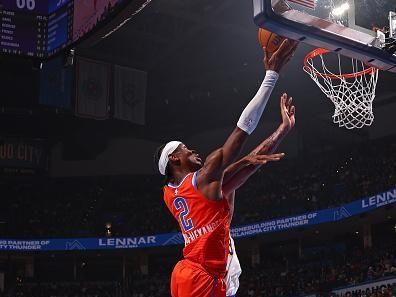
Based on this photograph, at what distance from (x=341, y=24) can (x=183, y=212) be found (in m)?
2.66

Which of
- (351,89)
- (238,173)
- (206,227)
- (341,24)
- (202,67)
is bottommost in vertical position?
(206,227)

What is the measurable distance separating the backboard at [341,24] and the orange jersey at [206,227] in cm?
152

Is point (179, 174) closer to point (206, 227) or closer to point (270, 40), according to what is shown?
point (206, 227)

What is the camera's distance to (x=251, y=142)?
89.8 feet

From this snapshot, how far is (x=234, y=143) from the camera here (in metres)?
4.02

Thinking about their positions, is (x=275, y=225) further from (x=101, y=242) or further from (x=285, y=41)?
(x=285, y=41)

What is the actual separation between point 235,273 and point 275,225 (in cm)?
1904

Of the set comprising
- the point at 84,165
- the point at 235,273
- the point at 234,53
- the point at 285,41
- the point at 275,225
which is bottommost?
the point at 235,273

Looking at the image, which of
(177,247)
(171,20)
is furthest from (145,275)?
(171,20)

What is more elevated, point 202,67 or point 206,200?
point 202,67

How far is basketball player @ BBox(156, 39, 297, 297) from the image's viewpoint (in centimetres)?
406

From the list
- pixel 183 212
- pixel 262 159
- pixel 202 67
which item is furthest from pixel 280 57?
pixel 202 67

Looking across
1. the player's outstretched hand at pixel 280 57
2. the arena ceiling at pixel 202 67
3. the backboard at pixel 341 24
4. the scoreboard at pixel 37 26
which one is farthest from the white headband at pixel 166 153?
the arena ceiling at pixel 202 67

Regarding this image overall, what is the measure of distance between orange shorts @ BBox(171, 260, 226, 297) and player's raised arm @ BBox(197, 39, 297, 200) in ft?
1.57
